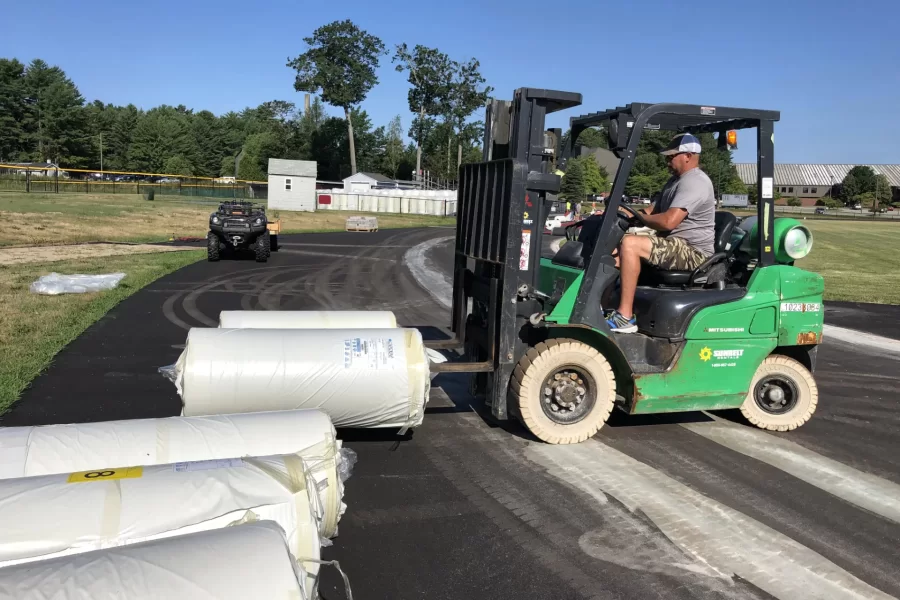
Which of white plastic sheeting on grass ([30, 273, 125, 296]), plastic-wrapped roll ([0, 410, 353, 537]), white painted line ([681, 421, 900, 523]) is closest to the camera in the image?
plastic-wrapped roll ([0, 410, 353, 537])

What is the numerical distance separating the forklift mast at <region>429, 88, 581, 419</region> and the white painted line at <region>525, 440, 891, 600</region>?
81cm

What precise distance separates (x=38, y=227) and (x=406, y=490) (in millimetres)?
Result: 25933

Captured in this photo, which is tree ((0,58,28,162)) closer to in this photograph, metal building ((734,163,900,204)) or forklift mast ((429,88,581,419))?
forklift mast ((429,88,581,419))

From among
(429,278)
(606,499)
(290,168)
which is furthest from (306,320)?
(290,168)

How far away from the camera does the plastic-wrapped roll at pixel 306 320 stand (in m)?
6.89

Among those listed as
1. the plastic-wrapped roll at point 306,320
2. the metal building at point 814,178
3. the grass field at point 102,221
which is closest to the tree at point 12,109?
the grass field at point 102,221

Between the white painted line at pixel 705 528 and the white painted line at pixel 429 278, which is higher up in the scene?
the white painted line at pixel 429 278

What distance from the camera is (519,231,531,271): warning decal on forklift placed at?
6066 millimetres

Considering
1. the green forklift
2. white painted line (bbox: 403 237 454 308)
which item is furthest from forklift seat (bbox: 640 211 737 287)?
white painted line (bbox: 403 237 454 308)

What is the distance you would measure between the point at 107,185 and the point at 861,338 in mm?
56670

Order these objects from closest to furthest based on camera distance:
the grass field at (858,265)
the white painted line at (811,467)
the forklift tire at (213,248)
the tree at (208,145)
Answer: the white painted line at (811,467), the grass field at (858,265), the forklift tire at (213,248), the tree at (208,145)

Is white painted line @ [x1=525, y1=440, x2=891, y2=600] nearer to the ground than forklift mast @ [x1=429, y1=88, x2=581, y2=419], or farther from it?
nearer to the ground

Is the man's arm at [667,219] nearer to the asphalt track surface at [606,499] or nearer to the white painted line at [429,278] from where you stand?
the asphalt track surface at [606,499]

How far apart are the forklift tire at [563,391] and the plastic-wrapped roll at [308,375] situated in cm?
83
